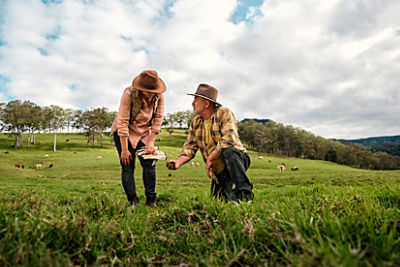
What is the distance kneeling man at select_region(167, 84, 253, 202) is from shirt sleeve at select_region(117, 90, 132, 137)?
3.89 ft

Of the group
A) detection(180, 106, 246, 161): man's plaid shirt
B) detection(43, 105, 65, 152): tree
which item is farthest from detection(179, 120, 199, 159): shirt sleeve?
detection(43, 105, 65, 152): tree

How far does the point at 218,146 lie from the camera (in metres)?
4.07

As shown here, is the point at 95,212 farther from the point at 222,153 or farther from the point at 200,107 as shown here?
the point at 200,107

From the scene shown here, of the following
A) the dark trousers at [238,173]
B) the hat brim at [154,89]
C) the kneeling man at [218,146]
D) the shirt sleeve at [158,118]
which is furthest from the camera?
the shirt sleeve at [158,118]

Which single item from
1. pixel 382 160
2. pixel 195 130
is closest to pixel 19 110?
pixel 195 130

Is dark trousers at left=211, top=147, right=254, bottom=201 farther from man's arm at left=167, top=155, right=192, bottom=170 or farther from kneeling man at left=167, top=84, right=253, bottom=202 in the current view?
man's arm at left=167, top=155, right=192, bottom=170

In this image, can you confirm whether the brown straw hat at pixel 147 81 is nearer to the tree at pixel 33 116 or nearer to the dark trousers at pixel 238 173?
the dark trousers at pixel 238 173

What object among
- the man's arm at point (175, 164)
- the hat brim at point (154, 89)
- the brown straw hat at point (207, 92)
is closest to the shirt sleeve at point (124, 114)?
the hat brim at point (154, 89)

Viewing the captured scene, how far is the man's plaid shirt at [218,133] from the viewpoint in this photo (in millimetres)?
4047

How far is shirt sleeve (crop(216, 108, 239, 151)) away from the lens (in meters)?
4.02

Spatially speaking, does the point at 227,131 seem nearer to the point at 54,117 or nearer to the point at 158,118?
the point at 158,118

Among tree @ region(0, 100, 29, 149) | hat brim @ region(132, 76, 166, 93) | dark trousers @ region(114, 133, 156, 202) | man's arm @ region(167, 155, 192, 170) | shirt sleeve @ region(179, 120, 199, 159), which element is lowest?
dark trousers @ region(114, 133, 156, 202)

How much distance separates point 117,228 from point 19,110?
3022 inches

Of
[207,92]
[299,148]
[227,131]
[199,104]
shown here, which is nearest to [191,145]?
[199,104]
